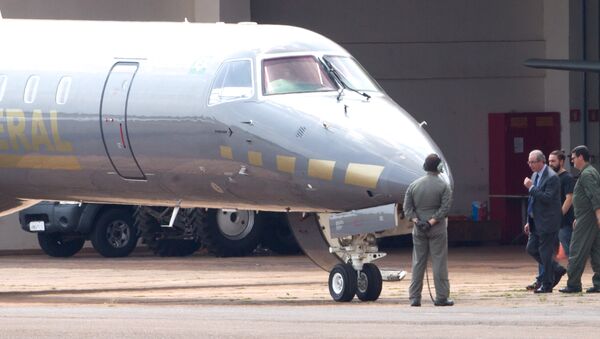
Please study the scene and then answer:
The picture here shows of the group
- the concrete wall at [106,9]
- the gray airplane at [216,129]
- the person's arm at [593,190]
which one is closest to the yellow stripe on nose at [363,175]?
the gray airplane at [216,129]

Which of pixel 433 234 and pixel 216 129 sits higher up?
pixel 216 129

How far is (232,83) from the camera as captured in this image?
19.5 meters

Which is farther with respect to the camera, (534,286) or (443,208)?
(534,286)

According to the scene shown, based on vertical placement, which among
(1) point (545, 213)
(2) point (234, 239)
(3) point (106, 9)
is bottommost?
(2) point (234, 239)

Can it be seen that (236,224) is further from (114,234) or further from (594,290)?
(594,290)

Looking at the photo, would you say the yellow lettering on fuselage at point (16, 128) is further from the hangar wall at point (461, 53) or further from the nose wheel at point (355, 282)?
the hangar wall at point (461, 53)

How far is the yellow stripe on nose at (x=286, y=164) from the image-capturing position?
18609mm

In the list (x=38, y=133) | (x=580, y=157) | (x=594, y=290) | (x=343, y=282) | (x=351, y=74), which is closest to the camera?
(x=343, y=282)

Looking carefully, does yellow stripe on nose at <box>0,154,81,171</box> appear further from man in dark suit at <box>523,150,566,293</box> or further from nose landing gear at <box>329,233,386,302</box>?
man in dark suit at <box>523,150,566,293</box>

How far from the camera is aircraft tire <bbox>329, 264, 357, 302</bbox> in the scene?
18.8m

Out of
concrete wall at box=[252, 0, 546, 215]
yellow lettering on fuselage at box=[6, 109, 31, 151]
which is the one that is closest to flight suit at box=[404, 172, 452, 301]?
yellow lettering on fuselage at box=[6, 109, 31, 151]

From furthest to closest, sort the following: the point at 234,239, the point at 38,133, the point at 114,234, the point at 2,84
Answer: the point at 114,234
the point at 234,239
the point at 2,84
the point at 38,133

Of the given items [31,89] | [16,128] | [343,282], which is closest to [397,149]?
[343,282]

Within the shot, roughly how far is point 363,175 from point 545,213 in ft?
11.1
